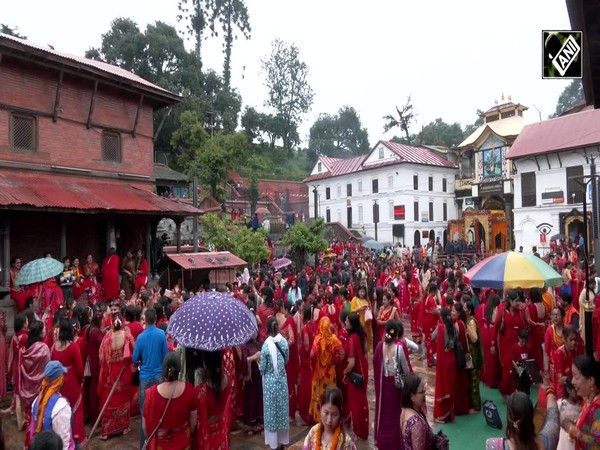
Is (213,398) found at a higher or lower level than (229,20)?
lower

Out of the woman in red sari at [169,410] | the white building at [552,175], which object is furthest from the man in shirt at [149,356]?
the white building at [552,175]

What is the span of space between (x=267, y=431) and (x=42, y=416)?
103 inches

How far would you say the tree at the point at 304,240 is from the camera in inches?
859

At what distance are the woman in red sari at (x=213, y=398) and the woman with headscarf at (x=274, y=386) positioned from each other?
3.38 ft

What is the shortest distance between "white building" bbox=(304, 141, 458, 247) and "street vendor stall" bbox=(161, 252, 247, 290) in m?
24.7

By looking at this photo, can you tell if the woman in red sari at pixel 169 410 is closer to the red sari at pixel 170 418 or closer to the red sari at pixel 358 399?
the red sari at pixel 170 418

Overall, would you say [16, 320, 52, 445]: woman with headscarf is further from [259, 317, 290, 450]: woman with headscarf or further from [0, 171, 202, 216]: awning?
[0, 171, 202, 216]: awning

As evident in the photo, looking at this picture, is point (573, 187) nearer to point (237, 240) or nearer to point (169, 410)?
point (237, 240)

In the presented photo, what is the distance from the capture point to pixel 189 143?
2986 centimetres

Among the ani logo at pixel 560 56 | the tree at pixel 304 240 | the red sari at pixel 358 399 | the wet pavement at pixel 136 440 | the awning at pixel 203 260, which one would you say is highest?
the ani logo at pixel 560 56

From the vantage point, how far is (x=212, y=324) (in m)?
4.29

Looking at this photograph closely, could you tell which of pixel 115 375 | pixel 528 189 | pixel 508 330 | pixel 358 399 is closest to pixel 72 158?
pixel 115 375

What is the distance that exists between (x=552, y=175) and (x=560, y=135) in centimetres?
267

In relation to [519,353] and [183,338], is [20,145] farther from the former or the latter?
[519,353]
